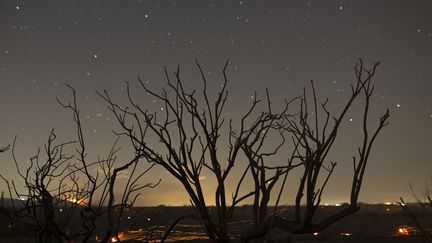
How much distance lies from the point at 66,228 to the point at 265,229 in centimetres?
181

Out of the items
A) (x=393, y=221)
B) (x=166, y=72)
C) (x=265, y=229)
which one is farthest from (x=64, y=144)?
(x=393, y=221)

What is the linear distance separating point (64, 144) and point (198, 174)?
2.02 meters

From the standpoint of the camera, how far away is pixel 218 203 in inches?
109

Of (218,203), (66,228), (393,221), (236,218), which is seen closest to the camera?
(218,203)

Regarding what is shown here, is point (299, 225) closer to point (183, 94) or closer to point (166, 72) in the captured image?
point (183, 94)

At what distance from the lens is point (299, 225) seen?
2.54 m

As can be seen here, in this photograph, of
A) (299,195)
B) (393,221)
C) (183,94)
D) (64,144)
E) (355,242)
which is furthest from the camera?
(393,221)

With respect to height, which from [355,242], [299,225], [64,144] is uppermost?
[64,144]

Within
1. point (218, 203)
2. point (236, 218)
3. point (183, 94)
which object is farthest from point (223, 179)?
point (236, 218)

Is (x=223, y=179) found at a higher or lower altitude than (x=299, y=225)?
higher

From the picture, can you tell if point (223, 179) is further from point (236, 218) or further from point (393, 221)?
point (236, 218)

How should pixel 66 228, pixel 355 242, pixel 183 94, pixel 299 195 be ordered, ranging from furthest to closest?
1. pixel 355 242
2. pixel 66 228
3. pixel 183 94
4. pixel 299 195

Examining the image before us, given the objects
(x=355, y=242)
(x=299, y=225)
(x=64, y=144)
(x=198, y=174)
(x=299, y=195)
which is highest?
(x=64, y=144)

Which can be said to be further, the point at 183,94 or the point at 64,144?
the point at 64,144
